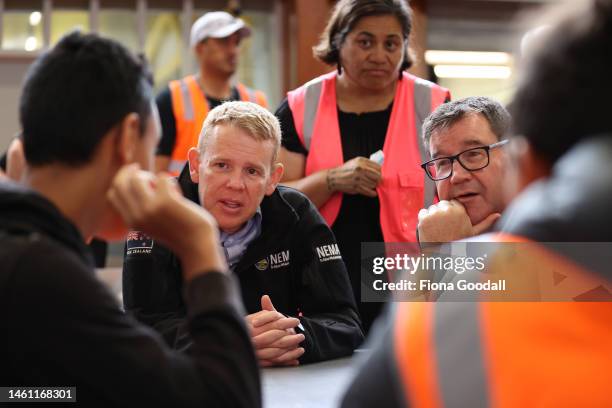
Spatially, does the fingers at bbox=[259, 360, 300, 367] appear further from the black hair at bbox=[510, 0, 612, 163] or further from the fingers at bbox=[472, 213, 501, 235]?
the black hair at bbox=[510, 0, 612, 163]

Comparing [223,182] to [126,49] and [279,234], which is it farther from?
[126,49]

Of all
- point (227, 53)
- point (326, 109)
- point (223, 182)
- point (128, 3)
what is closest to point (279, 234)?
point (223, 182)

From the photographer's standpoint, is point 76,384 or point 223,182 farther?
point 223,182

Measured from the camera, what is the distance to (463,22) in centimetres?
670

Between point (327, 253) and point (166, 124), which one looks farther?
point (166, 124)

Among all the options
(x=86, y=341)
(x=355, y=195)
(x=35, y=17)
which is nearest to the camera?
(x=86, y=341)

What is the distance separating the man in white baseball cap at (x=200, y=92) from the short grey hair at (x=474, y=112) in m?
1.86

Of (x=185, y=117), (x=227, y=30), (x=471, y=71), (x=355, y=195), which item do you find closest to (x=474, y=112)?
(x=355, y=195)

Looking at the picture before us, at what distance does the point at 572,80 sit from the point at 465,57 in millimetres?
6133

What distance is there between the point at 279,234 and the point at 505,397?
4.90ft

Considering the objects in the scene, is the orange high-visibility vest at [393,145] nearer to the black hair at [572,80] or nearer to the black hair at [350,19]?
the black hair at [350,19]

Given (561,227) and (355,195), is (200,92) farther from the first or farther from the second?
(561,227)

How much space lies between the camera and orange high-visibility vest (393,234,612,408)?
86 centimetres

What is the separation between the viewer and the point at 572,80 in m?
0.89
